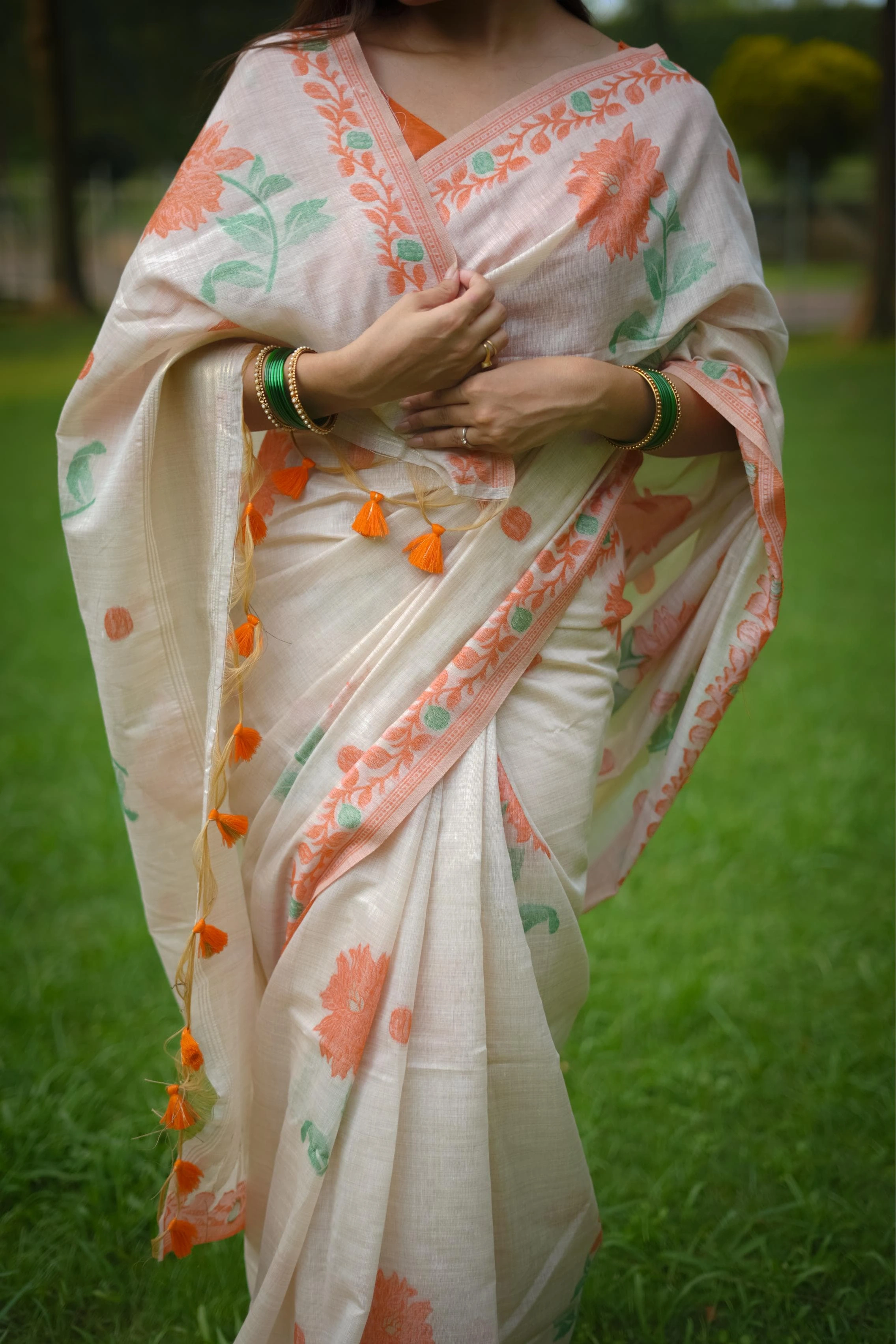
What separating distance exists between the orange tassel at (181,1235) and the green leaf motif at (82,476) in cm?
77

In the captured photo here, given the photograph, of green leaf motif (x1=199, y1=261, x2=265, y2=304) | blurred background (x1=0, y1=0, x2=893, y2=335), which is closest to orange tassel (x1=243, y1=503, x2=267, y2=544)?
green leaf motif (x1=199, y1=261, x2=265, y2=304)

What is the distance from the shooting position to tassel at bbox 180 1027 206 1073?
1.20 m

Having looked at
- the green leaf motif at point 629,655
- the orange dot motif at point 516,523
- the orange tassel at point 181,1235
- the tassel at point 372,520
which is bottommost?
the orange tassel at point 181,1235

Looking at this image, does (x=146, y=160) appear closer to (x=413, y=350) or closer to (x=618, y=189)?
(x=618, y=189)

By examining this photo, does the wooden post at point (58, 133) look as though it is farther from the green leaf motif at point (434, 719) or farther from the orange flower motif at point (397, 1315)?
the orange flower motif at point (397, 1315)

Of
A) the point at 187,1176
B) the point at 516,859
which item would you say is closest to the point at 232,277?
the point at 516,859

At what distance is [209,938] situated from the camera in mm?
1186

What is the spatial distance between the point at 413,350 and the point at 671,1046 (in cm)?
164

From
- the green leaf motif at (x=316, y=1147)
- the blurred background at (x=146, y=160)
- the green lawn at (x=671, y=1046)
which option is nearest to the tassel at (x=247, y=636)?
the green leaf motif at (x=316, y=1147)

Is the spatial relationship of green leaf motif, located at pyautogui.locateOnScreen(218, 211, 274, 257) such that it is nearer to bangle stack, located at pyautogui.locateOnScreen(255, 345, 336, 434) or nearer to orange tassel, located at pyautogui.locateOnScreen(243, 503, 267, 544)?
bangle stack, located at pyautogui.locateOnScreen(255, 345, 336, 434)

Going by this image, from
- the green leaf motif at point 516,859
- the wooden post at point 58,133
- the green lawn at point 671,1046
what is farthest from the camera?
the wooden post at point 58,133

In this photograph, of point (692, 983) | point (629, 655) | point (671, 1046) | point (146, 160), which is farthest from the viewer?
point (146, 160)

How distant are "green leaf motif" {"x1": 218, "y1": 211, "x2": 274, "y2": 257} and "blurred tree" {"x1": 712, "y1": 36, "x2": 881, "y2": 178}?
5.32m

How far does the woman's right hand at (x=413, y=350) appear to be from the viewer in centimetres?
106
